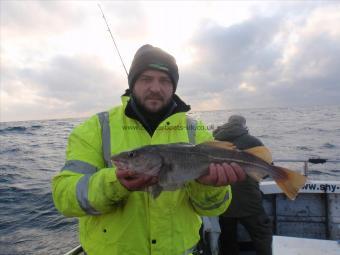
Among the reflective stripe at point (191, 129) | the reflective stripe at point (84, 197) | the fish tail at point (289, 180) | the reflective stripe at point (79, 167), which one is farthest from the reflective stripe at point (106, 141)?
the fish tail at point (289, 180)

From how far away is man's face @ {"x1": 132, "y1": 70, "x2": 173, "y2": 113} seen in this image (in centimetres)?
359

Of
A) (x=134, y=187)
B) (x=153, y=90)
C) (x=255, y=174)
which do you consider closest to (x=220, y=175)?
(x=255, y=174)

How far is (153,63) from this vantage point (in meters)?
3.76

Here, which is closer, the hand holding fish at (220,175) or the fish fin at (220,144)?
the hand holding fish at (220,175)

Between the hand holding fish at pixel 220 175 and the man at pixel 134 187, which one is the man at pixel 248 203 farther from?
the hand holding fish at pixel 220 175

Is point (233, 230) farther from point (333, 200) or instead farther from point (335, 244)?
point (335, 244)

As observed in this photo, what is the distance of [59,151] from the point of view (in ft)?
98.6

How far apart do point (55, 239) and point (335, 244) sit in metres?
9.27

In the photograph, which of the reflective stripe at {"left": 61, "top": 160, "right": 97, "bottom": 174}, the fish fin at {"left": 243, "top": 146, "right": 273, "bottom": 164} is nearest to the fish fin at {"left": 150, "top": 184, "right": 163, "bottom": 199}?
the reflective stripe at {"left": 61, "top": 160, "right": 97, "bottom": 174}

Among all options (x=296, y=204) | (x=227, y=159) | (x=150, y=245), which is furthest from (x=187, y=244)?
(x=296, y=204)

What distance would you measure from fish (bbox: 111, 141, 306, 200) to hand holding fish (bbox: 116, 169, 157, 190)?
0.04 meters

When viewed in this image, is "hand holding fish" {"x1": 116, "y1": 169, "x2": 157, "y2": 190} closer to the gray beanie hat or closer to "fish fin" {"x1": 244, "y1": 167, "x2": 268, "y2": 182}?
"fish fin" {"x1": 244, "y1": 167, "x2": 268, "y2": 182}

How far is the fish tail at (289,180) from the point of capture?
12.1 ft

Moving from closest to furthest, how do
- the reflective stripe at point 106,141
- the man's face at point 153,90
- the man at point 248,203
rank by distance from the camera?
the reflective stripe at point 106,141
the man's face at point 153,90
the man at point 248,203
